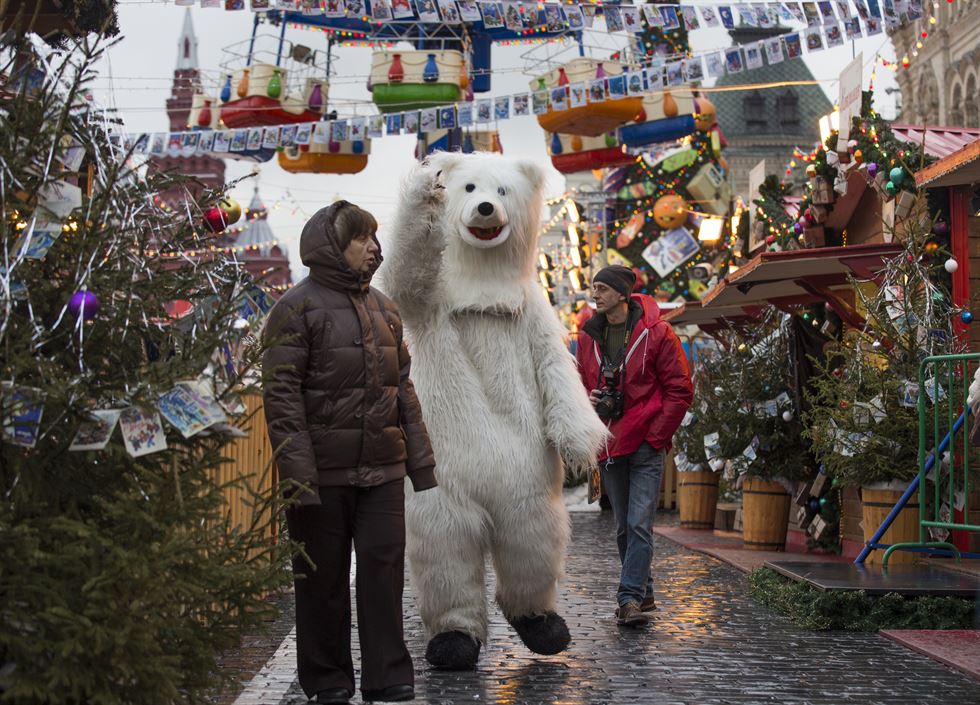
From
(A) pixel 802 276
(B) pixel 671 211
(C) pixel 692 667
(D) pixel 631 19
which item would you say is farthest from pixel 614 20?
(B) pixel 671 211

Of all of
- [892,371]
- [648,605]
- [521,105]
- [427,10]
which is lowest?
[648,605]

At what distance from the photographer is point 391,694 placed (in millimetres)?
5660

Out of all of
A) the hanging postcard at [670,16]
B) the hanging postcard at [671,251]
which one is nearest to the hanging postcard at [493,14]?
the hanging postcard at [670,16]

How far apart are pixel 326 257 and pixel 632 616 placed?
3055mm

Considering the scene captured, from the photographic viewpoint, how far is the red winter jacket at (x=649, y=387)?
8.34m

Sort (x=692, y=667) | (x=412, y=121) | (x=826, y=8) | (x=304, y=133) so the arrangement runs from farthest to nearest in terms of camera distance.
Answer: (x=304, y=133)
(x=412, y=121)
(x=826, y=8)
(x=692, y=667)

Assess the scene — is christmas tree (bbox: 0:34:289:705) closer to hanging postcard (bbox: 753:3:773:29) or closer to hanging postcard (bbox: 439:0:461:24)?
hanging postcard (bbox: 439:0:461:24)

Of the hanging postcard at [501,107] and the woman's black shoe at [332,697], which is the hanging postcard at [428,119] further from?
the woman's black shoe at [332,697]

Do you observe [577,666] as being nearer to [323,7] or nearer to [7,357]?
[7,357]

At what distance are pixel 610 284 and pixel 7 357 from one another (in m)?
5.23

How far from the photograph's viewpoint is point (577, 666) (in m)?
6.78

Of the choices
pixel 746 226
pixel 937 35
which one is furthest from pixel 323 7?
pixel 937 35

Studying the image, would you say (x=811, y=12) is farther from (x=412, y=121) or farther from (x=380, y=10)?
(x=412, y=121)

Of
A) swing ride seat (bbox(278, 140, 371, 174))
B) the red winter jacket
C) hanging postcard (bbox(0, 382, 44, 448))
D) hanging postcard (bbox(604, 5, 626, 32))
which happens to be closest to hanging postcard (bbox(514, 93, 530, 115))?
hanging postcard (bbox(604, 5, 626, 32))
